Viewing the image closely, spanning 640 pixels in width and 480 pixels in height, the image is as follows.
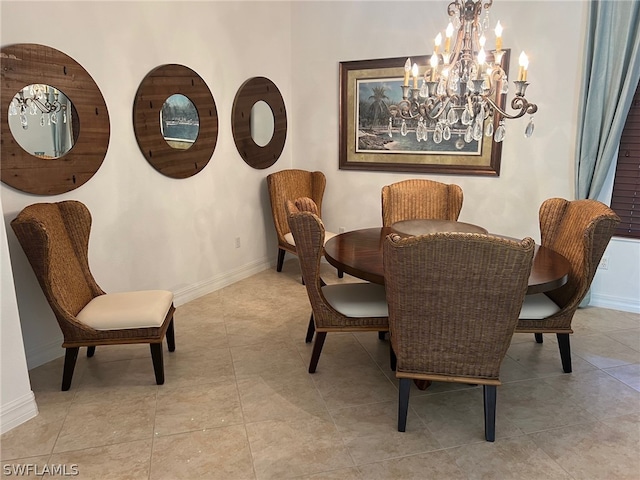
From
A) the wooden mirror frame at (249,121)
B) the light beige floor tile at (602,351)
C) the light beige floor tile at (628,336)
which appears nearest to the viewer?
the light beige floor tile at (602,351)

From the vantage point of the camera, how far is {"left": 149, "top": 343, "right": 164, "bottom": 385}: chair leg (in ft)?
8.57

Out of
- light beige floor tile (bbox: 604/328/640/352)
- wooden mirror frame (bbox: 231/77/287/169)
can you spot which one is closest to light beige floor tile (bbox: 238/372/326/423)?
light beige floor tile (bbox: 604/328/640/352)

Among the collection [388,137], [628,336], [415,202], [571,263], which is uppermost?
[388,137]

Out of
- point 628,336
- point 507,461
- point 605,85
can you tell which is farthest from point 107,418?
point 605,85

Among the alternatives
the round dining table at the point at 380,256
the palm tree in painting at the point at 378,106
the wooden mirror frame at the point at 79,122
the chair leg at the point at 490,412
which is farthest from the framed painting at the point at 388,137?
the chair leg at the point at 490,412

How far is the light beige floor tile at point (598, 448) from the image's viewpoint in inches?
78.4

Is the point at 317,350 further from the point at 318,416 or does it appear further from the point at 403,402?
the point at 403,402

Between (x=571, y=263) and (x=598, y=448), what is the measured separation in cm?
100

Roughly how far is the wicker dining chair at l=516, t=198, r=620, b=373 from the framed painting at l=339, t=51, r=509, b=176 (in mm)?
1339

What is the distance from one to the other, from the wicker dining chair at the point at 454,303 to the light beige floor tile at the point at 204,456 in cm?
74

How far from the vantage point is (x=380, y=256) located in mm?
2693

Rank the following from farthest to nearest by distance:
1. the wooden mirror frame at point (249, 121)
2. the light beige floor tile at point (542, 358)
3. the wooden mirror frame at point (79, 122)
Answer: the wooden mirror frame at point (249, 121) → the light beige floor tile at point (542, 358) → the wooden mirror frame at point (79, 122)

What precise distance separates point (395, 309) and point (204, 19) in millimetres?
2953

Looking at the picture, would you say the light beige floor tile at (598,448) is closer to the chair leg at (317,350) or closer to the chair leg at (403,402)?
the chair leg at (403,402)
